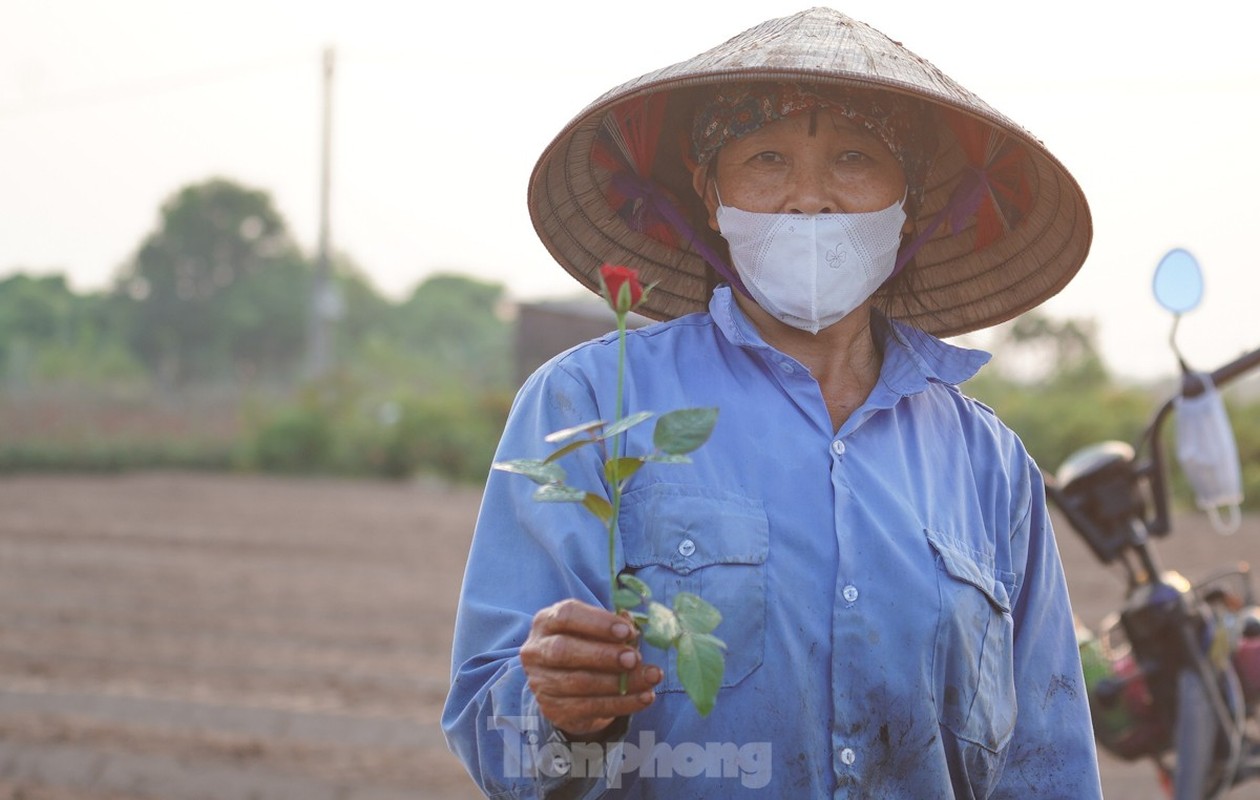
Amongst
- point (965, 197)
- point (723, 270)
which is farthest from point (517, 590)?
point (965, 197)

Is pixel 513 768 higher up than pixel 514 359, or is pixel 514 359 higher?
pixel 514 359

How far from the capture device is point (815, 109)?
2047 millimetres

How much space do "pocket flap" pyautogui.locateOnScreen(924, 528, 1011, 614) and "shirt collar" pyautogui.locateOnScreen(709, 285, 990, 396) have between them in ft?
0.78

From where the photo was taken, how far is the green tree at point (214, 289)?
44.3m

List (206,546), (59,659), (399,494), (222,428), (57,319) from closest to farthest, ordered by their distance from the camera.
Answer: (59,659) < (206,546) < (399,494) < (222,428) < (57,319)

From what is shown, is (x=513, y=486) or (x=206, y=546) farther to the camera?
(x=206, y=546)

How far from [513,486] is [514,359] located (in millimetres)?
29003

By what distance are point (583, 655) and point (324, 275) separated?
84.2 ft

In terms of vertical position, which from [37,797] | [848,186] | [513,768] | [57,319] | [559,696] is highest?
[57,319]

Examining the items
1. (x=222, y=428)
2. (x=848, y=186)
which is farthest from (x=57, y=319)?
(x=848, y=186)

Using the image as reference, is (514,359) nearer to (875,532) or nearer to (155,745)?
(155,745)

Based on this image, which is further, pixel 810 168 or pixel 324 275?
pixel 324 275

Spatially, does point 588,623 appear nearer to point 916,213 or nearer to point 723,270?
point 723,270

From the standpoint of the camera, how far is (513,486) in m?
1.88
